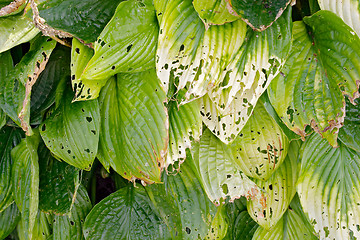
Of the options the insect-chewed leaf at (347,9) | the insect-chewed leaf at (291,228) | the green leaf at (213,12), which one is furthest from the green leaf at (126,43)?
the insect-chewed leaf at (291,228)

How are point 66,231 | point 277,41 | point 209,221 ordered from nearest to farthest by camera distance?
point 277,41 → point 209,221 → point 66,231

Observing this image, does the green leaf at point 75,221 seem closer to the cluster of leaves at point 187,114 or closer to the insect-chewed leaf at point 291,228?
the cluster of leaves at point 187,114

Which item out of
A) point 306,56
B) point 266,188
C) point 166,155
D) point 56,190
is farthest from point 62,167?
point 306,56

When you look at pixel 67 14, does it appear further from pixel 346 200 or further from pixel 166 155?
pixel 346 200

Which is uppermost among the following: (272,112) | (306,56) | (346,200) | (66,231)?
(306,56)

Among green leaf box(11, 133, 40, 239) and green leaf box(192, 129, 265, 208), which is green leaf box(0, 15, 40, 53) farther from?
green leaf box(192, 129, 265, 208)

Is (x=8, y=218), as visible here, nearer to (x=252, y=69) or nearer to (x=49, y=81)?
(x=49, y=81)

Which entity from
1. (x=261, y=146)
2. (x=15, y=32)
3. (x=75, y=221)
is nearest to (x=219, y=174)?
(x=261, y=146)
